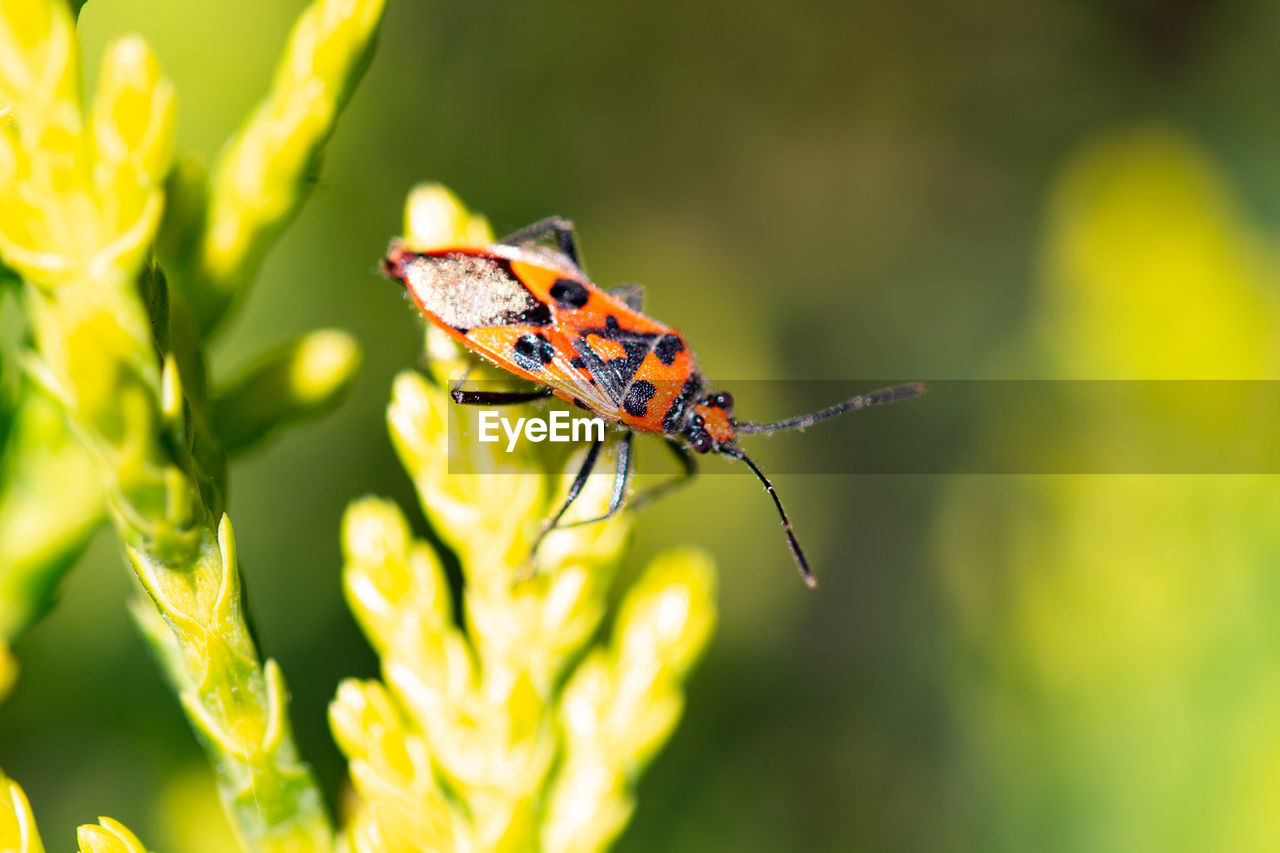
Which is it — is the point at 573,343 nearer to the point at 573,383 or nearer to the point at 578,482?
the point at 573,383

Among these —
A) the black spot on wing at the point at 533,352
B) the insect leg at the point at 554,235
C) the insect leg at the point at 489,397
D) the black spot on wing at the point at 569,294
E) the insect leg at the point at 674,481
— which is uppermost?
the insect leg at the point at 554,235

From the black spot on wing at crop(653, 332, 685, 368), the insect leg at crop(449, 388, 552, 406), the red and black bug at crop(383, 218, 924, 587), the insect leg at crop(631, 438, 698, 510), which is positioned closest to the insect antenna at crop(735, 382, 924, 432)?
the red and black bug at crop(383, 218, 924, 587)

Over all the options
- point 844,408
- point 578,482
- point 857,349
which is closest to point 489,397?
point 578,482

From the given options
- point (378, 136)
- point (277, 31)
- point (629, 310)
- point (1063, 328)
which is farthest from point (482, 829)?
point (277, 31)

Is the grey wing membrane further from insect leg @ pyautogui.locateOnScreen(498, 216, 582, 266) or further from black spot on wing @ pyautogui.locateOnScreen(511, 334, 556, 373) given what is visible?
insect leg @ pyautogui.locateOnScreen(498, 216, 582, 266)

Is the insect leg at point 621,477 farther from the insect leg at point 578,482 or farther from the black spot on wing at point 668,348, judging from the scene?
the black spot on wing at point 668,348

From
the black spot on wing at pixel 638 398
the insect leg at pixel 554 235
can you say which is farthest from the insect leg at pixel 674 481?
the insect leg at pixel 554 235
